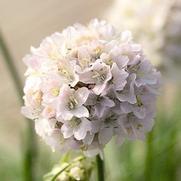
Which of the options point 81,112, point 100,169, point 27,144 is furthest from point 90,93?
point 27,144

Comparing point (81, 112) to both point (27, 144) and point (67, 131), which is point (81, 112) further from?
point (27, 144)

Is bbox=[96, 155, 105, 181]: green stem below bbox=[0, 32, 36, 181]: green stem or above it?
above

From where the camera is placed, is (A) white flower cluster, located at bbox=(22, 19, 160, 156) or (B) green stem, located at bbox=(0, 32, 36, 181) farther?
(B) green stem, located at bbox=(0, 32, 36, 181)

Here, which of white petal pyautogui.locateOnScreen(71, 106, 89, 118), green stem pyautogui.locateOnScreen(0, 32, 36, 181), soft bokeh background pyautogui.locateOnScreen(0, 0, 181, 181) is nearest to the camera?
white petal pyautogui.locateOnScreen(71, 106, 89, 118)

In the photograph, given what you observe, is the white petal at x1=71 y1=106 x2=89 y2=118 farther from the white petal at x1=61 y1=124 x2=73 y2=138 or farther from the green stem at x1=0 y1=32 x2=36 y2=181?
the green stem at x1=0 y1=32 x2=36 y2=181

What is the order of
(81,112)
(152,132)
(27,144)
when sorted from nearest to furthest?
(81,112), (152,132), (27,144)

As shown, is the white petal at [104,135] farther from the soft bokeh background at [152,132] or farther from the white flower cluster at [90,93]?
the soft bokeh background at [152,132]

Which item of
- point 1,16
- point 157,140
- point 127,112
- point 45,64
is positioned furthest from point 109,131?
point 1,16

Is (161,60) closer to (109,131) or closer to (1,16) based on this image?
(109,131)

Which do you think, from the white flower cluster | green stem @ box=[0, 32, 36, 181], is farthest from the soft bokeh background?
the white flower cluster
